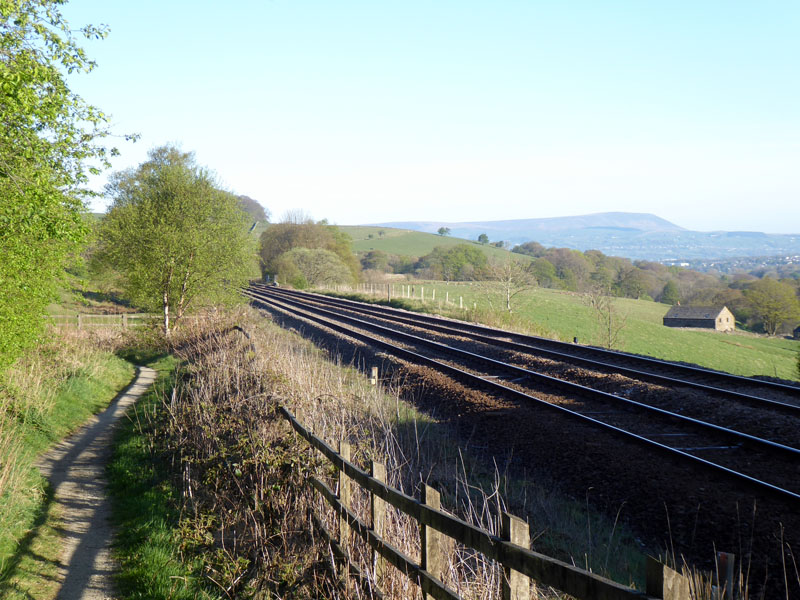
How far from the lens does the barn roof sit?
77.8m

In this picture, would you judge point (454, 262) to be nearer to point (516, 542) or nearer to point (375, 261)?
point (375, 261)

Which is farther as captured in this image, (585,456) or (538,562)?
(585,456)

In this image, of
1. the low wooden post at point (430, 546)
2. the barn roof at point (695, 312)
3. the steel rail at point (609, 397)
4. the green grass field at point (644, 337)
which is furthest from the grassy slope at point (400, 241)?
the low wooden post at point (430, 546)

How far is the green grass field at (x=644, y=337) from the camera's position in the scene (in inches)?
1462

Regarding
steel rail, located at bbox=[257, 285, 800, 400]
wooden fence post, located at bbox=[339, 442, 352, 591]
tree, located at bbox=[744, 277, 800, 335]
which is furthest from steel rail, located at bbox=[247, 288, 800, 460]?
tree, located at bbox=[744, 277, 800, 335]

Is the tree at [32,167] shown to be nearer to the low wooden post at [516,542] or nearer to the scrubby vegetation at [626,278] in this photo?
the low wooden post at [516,542]

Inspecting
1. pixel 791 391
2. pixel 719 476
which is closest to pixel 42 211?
pixel 719 476

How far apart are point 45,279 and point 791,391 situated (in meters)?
16.0

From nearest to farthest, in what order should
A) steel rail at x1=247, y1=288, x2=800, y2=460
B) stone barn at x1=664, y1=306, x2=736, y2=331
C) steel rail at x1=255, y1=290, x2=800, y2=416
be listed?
1. steel rail at x1=247, y1=288, x2=800, y2=460
2. steel rail at x1=255, y1=290, x2=800, y2=416
3. stone barn at x1=664, y1=306, x2=736, y2=331

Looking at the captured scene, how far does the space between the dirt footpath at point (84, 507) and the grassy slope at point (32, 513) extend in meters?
0.15

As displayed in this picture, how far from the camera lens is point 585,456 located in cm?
942

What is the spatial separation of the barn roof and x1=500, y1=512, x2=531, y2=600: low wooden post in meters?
81.9

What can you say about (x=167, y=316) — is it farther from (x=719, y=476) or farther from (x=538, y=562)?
(x=538, y=562)

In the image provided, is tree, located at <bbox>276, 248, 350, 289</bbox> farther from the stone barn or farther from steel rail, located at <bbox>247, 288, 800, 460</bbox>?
steel rail, located at <bbox>247, 288, 800, 460</bbox>
